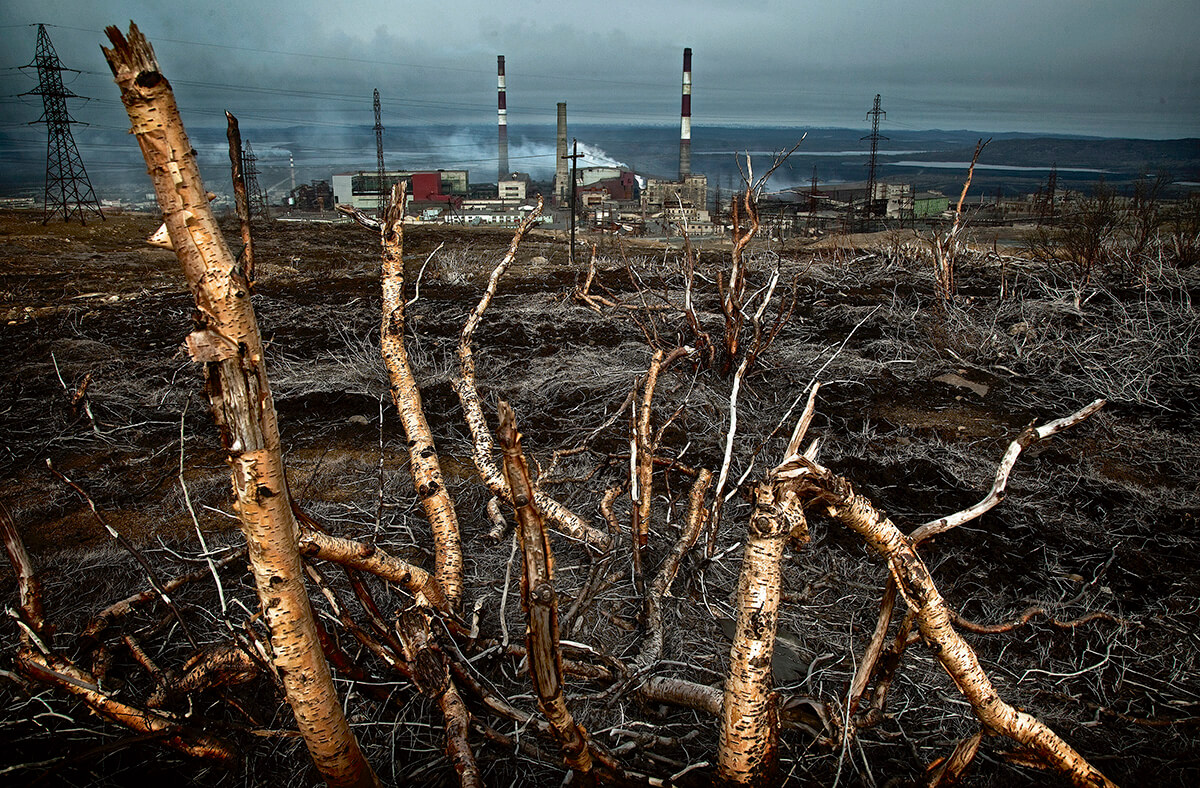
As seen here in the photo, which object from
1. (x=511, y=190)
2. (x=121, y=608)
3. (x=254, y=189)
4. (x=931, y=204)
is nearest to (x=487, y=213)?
(x=511, y=190)

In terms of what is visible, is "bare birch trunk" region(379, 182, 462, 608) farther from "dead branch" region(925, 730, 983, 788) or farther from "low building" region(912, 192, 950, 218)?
"low building" region(912, 192, 950, 218)

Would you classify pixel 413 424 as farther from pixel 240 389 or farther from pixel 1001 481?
pixel 1001 481

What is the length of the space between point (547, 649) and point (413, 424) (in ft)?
5.01

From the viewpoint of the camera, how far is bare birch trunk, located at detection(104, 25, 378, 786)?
91cm

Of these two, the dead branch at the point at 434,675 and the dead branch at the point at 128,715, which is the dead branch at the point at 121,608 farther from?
the dead branch at the point at 434,675

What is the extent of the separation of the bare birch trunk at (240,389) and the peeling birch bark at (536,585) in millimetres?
426

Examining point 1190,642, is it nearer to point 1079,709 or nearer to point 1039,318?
point 1079,709

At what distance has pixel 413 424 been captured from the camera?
2553 mm

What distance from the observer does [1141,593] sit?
2746mm

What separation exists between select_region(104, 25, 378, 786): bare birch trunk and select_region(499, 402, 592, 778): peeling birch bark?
43 centimetres

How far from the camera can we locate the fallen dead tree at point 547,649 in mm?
1285

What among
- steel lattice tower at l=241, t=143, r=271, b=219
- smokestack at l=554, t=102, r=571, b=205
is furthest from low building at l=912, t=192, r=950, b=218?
steel lattice tower at l=241, t=143, r=271, b=219

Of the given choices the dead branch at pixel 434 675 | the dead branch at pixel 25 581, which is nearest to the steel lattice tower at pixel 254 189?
the dead branch at pixel 25 581

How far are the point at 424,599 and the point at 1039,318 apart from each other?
22.5 feet
